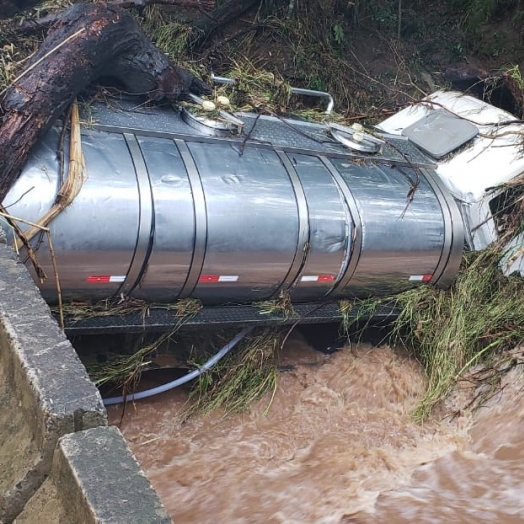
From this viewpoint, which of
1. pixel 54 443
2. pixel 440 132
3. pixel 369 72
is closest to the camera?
pixel 54 443

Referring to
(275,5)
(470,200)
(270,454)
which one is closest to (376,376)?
(270,454)

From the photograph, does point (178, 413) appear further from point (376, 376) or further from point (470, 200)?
point (470, 200)

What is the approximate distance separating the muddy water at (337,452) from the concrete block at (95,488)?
2.06 m

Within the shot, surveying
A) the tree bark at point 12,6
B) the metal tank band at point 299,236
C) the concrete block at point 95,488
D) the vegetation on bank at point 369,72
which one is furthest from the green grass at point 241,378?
the tree bark at point 12,6

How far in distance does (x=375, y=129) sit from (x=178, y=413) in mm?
3060

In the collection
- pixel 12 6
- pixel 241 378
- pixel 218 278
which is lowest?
pixel 241 378

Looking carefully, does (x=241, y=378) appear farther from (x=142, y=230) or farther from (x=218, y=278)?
(x=142, y=230)

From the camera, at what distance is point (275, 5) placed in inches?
322

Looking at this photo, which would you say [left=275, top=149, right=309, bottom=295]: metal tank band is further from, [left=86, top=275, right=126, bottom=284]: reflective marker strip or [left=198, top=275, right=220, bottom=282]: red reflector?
[left=86, top=275, right=126, bottom=284]: reflective marker strip

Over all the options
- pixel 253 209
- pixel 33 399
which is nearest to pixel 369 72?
pixel 253 209

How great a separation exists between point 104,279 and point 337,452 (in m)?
2.00

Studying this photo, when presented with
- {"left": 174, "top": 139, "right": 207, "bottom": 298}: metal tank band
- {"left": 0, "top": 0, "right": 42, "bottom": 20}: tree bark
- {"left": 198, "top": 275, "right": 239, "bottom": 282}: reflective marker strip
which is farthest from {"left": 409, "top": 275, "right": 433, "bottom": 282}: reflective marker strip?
{"left": 0, "top": 0, "right": 42, "bottom": 20}: tree bark

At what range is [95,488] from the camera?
2.27 m

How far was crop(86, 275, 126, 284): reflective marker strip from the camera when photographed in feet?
14.8
